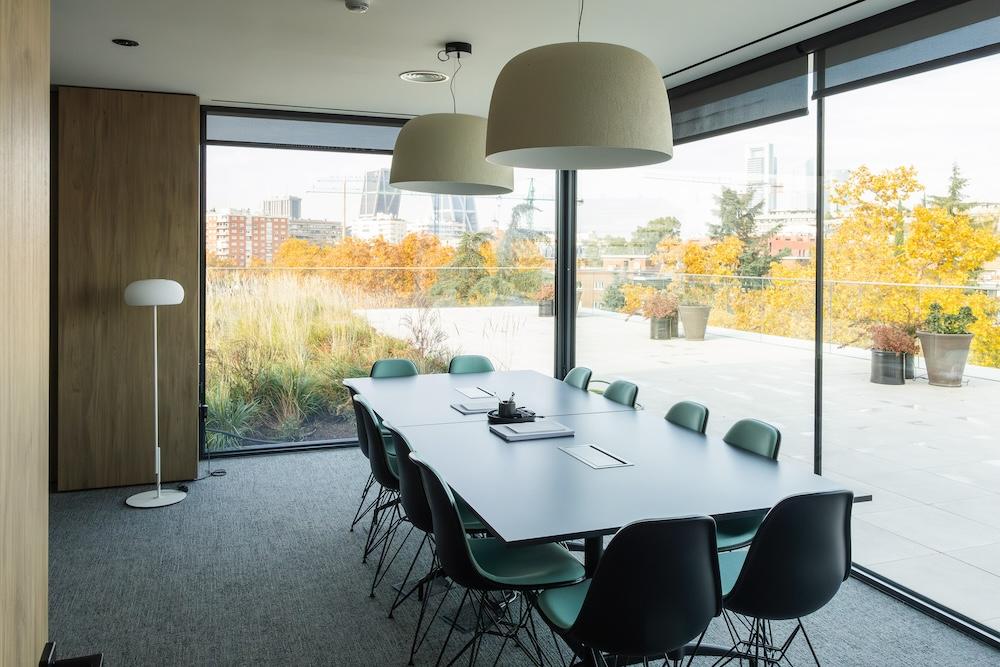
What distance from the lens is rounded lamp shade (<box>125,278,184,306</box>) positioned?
561cm

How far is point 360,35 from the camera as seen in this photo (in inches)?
185

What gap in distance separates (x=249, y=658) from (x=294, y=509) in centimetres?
214

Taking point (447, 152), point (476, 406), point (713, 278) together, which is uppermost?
point (447, 152)

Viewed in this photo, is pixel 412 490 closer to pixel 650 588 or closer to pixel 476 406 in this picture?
pixel 476 406

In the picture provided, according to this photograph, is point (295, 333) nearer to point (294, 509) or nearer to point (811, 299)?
point (294, 509)

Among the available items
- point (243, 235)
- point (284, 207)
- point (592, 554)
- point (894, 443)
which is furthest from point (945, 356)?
point (243, 235)

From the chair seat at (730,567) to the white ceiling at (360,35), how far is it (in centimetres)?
274

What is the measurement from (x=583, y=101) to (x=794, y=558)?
1739 mm

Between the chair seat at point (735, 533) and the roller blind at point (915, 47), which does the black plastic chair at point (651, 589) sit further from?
the roller blind at point (915, 47)

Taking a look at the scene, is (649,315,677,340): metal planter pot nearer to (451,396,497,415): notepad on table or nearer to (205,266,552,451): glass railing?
(205,266,552,451): glass railing

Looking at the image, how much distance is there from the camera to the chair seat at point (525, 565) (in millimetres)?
2994

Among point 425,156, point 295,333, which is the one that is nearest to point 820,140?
point 425,156

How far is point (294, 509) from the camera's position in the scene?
5.57 metres

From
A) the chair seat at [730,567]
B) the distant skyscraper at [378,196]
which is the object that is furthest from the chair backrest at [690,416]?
the distant skyscraper at [378,196]
